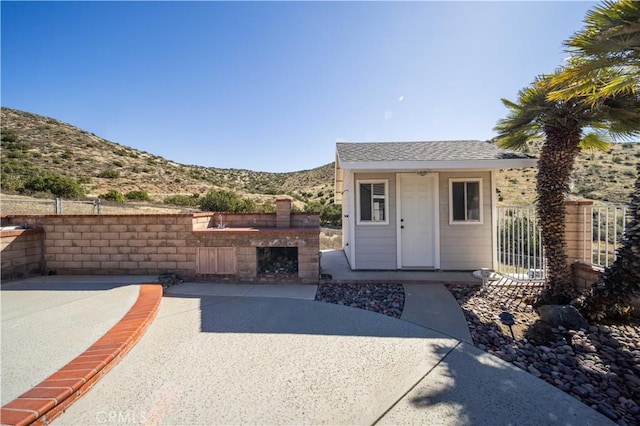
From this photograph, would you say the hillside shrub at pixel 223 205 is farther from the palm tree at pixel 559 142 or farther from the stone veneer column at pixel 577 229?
the stone veneer column at pixel 577 229

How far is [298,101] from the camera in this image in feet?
41.6

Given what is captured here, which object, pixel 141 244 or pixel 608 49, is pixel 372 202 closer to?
pixel 608 49

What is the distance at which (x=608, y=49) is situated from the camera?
3.43 metres

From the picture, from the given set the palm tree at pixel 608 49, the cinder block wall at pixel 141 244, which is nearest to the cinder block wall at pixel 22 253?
the cinder block wall at pixel 141 244

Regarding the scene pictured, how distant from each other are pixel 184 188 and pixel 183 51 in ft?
61.3

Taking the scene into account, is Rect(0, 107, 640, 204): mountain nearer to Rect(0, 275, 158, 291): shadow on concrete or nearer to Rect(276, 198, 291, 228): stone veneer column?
Rect(0, 275, 158, 291): shadow on concrete

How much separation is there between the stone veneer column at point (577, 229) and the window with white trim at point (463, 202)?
2.01 meters

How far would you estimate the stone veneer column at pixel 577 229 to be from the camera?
5.17 metres

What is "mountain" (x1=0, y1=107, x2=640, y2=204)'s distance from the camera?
816 inches

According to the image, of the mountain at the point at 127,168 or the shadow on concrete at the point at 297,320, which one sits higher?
the mountain at the point at 127,168

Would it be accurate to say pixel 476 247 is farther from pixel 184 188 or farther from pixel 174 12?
pixel 184 188

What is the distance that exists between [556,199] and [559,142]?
1.03m

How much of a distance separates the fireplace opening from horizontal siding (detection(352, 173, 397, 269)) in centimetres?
188

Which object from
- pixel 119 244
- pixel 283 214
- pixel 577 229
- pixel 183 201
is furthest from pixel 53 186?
pixel 577 229
